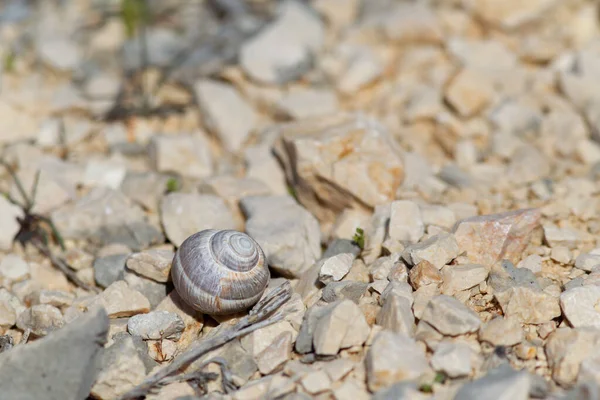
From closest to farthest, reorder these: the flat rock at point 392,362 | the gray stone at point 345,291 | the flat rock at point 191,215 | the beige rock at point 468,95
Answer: the flat rock at point 392,362
the gray stone at point 345,291
the flat rock at point 191,215
the beige rock at point 468,95

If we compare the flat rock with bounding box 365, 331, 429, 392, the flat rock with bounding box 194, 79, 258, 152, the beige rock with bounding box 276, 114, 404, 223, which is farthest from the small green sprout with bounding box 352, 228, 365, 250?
the flat rock with bounding box 194, 79, 258, 152

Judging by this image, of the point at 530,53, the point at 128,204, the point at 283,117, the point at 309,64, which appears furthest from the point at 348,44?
the point at 128,204

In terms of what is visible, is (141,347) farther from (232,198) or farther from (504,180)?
(504,180)

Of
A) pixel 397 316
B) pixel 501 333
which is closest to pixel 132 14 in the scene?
pixel 397 316

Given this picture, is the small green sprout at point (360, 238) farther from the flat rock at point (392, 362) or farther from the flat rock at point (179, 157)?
the flat rock at point (179, 157)

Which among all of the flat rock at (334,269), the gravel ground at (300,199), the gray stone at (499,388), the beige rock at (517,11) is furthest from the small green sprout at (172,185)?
the beige rock at (517,11)
